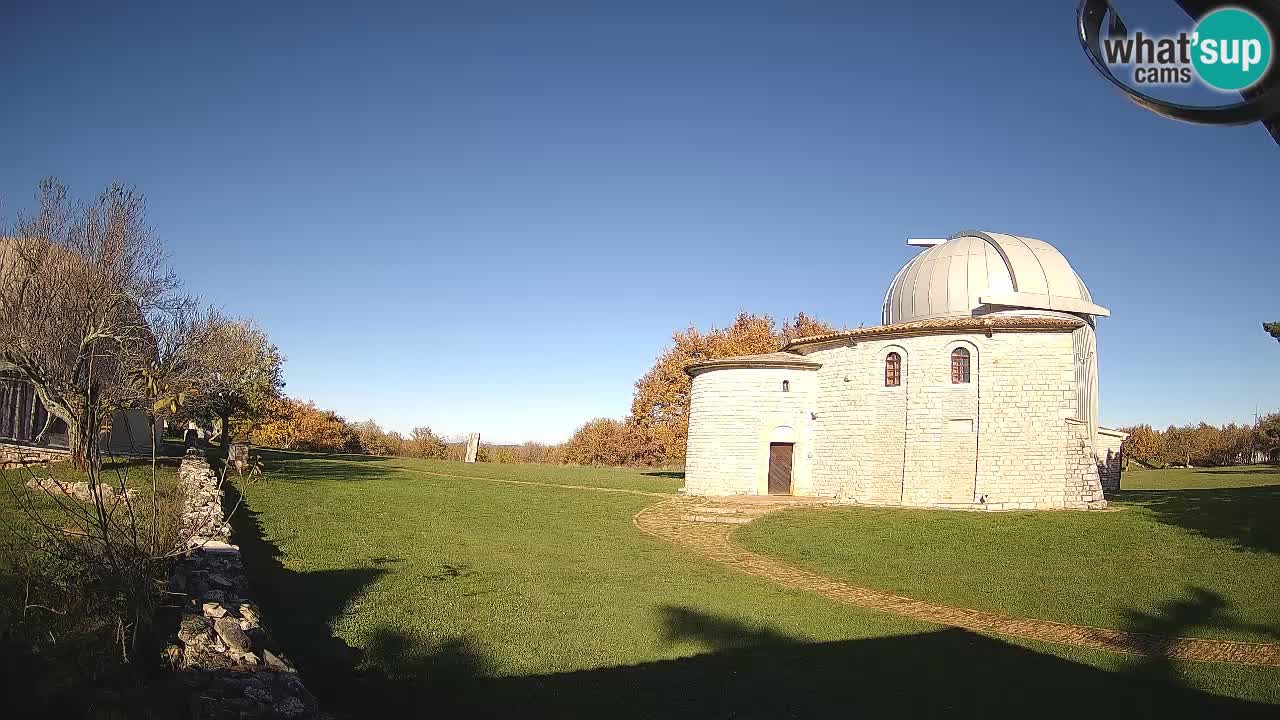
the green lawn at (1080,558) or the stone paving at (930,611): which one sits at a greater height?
the green lawn at (1080,558)

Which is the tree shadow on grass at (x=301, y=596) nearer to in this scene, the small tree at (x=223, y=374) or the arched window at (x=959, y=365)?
the small tree at (x=223, y=374)

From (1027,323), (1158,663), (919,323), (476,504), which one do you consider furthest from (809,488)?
(1158,663)

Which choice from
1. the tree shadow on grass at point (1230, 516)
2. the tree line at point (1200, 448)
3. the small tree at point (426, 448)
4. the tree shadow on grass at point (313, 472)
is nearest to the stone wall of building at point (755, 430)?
the tree shadow on grass at point (1230, 516)

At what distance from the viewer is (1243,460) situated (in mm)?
60562

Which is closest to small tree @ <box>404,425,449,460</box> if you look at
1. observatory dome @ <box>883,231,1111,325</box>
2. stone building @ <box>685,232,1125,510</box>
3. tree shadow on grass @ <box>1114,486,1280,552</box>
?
stone building @ <box>685,232,1125,510</box>

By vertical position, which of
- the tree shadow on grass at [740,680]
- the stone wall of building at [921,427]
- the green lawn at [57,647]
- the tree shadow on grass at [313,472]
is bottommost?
the tree shadow on grass at [740,680]

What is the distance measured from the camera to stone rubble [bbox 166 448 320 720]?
15.9 feet

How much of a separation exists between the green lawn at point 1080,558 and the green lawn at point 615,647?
7.05 feet

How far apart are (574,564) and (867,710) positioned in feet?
23.3

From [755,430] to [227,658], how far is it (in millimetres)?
21383

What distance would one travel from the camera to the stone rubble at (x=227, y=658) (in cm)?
486

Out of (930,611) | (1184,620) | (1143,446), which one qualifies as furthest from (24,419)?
(1143,446)

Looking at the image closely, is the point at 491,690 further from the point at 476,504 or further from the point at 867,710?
the point at 476,504

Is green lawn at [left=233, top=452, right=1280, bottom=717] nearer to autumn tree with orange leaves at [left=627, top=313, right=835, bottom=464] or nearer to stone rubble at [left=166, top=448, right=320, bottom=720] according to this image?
stone rubble at [left=166, top=448, right=320, bottom=720]
